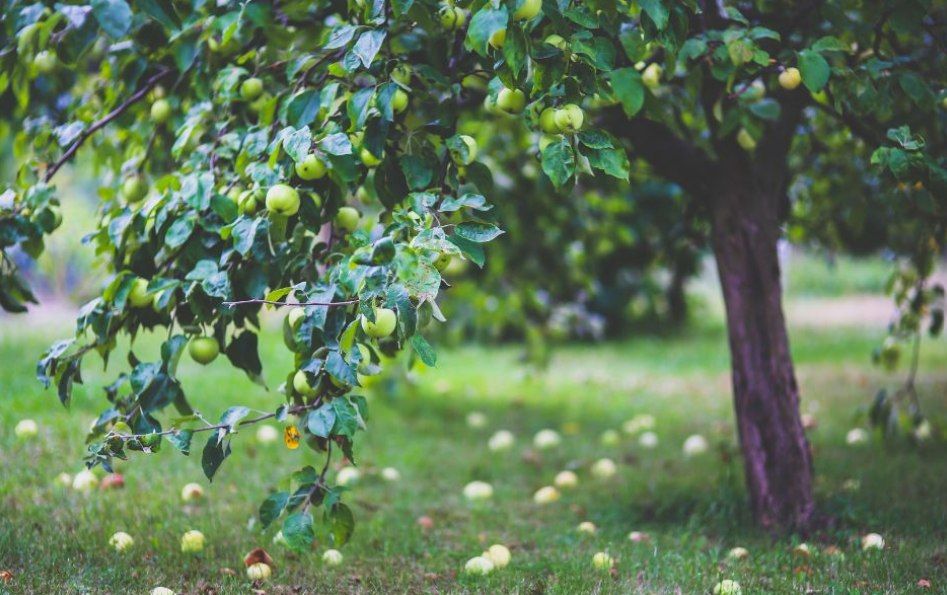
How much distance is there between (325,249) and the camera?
6.14 feet

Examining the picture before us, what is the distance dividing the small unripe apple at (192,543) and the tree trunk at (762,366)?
5.54 feet

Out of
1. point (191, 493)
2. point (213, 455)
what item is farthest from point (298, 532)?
point (191, 493)

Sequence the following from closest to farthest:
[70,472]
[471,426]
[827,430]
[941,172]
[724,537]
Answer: [941,172] → [724,537] → [70,472] → [827,430] → [471,426]

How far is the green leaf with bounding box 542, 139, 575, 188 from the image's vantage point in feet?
5.23

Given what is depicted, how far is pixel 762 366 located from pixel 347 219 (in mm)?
1427

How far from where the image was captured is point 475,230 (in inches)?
61.4

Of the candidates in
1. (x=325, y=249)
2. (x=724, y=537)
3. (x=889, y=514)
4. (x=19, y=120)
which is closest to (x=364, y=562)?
(x=325, y=249)

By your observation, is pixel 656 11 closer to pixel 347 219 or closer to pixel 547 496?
pixel 347 219

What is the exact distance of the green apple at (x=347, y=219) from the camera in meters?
1.91

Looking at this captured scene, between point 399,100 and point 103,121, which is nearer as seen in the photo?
point 399,100

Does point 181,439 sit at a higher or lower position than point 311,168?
lower

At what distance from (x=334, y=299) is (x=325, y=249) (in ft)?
0.80

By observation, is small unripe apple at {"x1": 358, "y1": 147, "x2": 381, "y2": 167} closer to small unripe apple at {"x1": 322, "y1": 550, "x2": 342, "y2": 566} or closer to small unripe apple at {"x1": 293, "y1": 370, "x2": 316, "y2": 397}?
small unripe apple at {"x1": 293, "y1": 370, "x2": 316, "y2": 397}

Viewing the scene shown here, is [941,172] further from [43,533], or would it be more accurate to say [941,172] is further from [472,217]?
[43,533]
